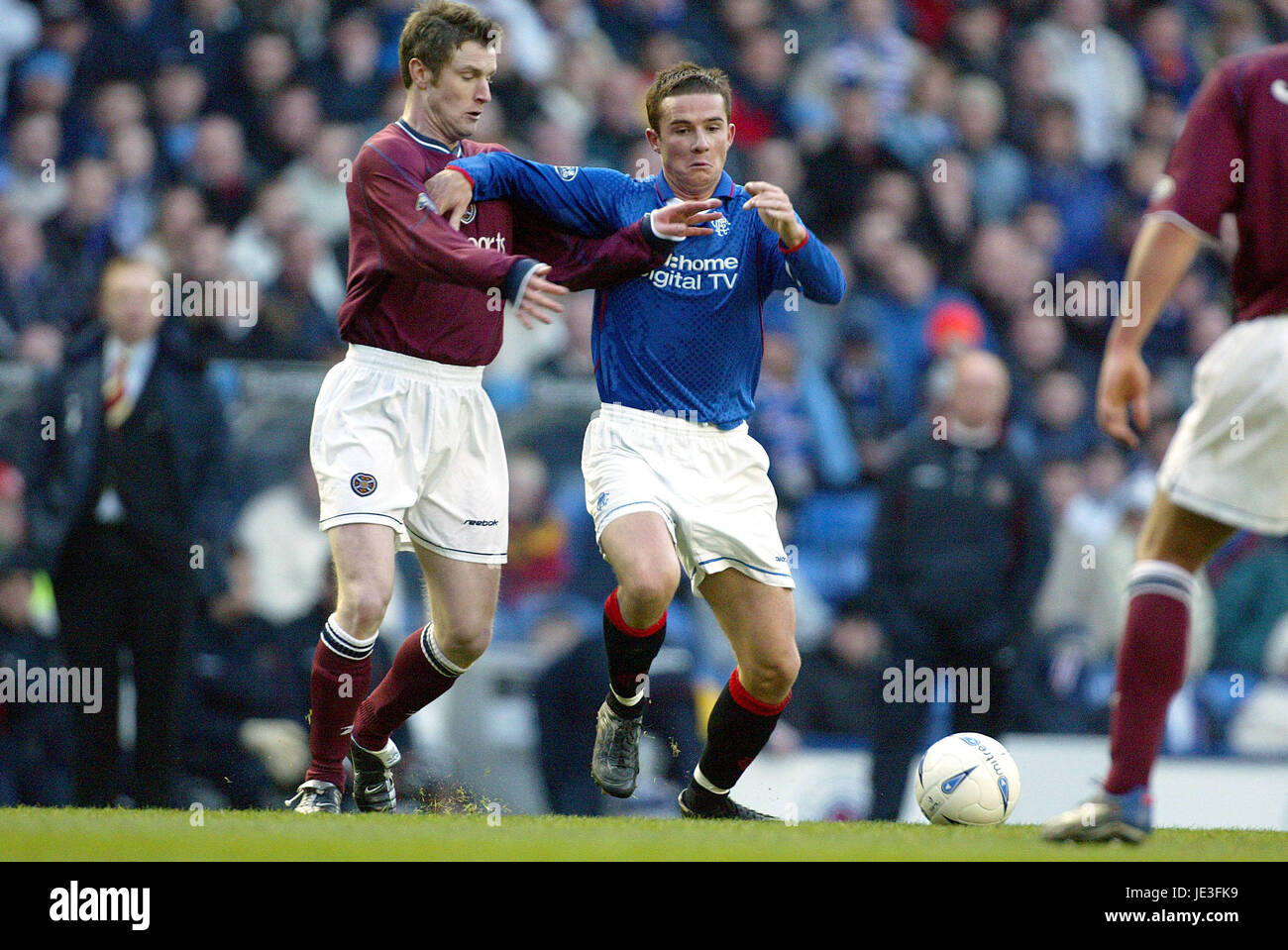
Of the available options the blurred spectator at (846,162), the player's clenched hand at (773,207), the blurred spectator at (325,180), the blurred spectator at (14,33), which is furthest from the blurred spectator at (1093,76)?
the blurred spectator at (14,33)

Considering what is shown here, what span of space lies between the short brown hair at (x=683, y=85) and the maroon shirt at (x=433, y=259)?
496 mm

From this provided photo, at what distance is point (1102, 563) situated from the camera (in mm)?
9602

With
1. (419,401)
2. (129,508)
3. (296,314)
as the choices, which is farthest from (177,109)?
(419,401)

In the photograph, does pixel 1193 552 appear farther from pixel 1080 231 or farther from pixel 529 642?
pixel 1080 231

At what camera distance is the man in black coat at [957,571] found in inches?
322

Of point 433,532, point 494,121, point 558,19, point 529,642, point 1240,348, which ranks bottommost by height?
point 529,642

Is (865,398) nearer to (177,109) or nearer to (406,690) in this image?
(177,109)

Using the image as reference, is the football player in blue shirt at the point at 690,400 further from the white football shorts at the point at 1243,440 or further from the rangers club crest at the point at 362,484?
the white football shorts at the point at 1243,440

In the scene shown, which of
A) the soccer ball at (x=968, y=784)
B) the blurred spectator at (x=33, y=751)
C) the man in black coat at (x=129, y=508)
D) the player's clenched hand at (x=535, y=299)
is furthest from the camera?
the blurred spectator at (x=33, y=751)

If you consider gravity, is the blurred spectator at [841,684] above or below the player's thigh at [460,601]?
below

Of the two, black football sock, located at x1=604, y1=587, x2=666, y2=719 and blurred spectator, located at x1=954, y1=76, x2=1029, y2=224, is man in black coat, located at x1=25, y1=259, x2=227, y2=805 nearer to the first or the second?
black football sock, located at x1=604, y1=587, x2=666, y2=719

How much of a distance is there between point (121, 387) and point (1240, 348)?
18.4ft

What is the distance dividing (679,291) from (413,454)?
112cm

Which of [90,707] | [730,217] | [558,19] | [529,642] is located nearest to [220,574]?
[90,707]
